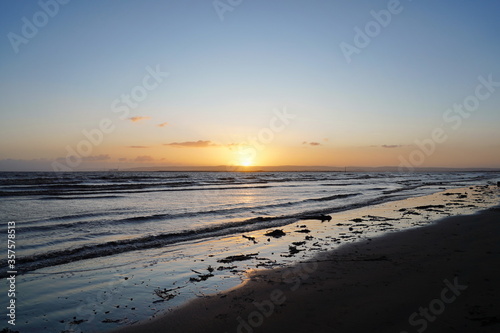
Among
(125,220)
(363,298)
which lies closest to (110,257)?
(125,220)

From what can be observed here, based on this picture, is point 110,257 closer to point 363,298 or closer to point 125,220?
point 125,220

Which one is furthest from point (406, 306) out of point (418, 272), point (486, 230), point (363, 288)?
point (486, 230)

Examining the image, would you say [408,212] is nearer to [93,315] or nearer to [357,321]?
[357,321]

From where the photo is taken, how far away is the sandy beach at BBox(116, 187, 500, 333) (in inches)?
211

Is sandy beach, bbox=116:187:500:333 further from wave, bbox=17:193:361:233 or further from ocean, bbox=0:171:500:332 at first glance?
wave, bbox=17:193:361:233

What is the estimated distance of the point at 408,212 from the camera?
66.1 ft

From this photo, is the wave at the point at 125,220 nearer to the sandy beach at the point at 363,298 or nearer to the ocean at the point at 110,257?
the ocean at the point at 110,257

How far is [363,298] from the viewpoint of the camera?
6.36 m

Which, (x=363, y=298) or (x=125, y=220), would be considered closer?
(x=363, y=298)

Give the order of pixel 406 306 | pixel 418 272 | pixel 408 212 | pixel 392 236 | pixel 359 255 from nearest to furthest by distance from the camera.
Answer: pixel 406 306 < pixel 418 272 < pixel 359 255 < pixel 392 236 < pixel 408 212

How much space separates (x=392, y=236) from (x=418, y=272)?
5.19 metres

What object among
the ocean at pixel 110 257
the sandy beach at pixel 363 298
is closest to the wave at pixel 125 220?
the ocean at pixel 110 257

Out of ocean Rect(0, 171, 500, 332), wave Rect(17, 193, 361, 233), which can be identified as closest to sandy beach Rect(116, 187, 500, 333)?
ocean Rect(0, 171, 500, 332)

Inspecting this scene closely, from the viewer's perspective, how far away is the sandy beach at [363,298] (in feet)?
17.6
